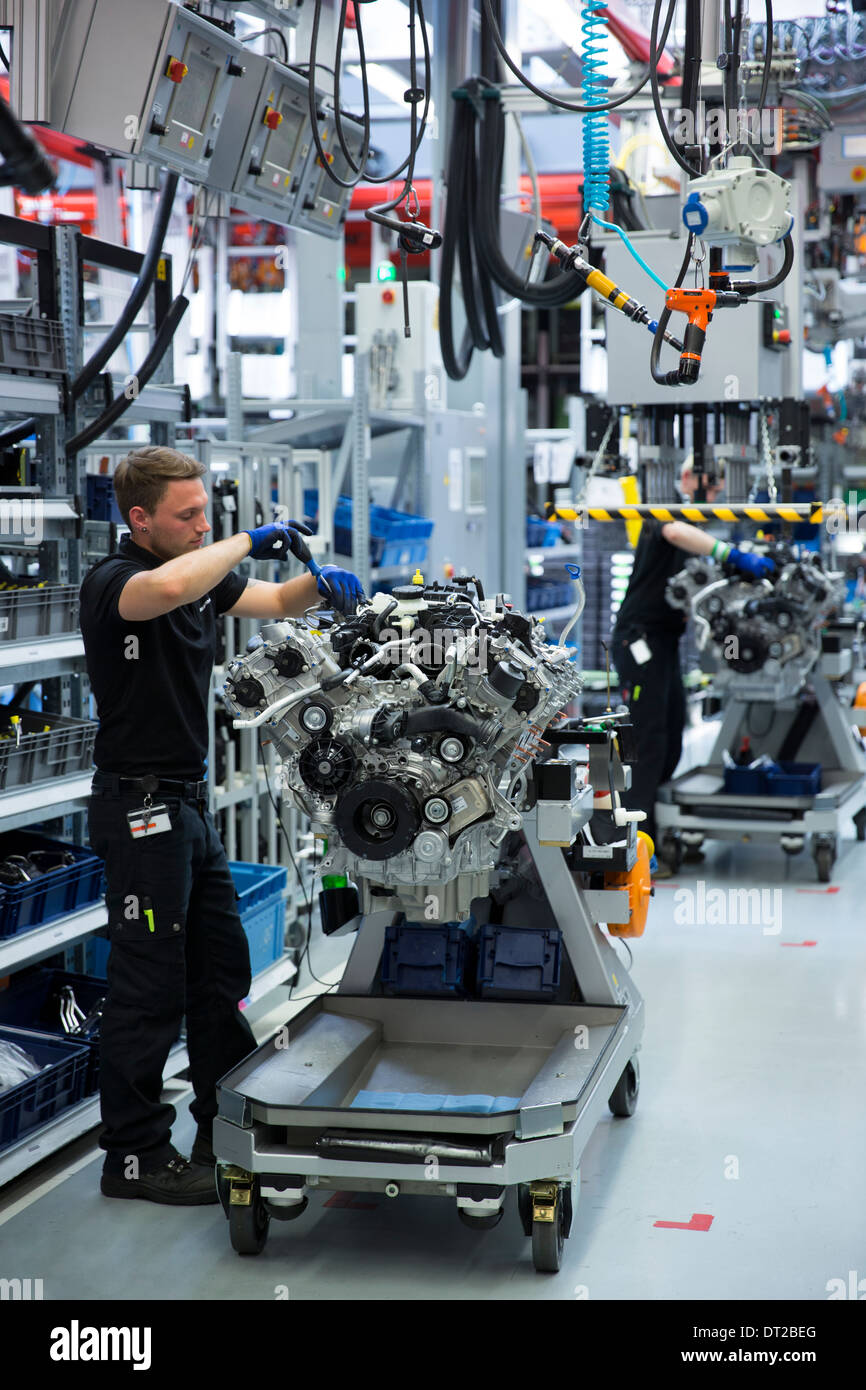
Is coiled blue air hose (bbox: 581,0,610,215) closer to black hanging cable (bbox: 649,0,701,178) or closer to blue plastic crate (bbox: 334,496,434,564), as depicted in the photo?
black hanging cable (bbox: 649,0,701,178)

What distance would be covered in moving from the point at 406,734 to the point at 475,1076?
0.97 m

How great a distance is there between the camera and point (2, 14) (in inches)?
140

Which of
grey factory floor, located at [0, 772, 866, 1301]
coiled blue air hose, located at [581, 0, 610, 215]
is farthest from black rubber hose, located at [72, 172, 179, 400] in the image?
grey factory floor, located at [0, 772, 866, 1301]

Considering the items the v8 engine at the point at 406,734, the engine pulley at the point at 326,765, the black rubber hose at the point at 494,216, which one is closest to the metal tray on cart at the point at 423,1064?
the v8 engine at the point at 406,734

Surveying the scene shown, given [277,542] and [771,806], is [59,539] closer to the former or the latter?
[277,542]

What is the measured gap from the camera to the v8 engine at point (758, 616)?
606 centimetres

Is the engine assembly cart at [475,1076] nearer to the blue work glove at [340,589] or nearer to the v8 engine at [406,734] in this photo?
the v8 engine at [406,734]

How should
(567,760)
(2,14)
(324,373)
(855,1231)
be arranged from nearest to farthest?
(855,1231) < (567,760) < (2,14) < (324,373)

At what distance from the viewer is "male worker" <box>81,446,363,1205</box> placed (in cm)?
315

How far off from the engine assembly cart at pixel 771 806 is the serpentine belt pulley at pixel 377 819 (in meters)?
3.63

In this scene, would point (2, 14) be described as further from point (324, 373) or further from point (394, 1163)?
point (324, 373)

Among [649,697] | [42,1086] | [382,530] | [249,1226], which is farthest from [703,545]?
[249,1226]
